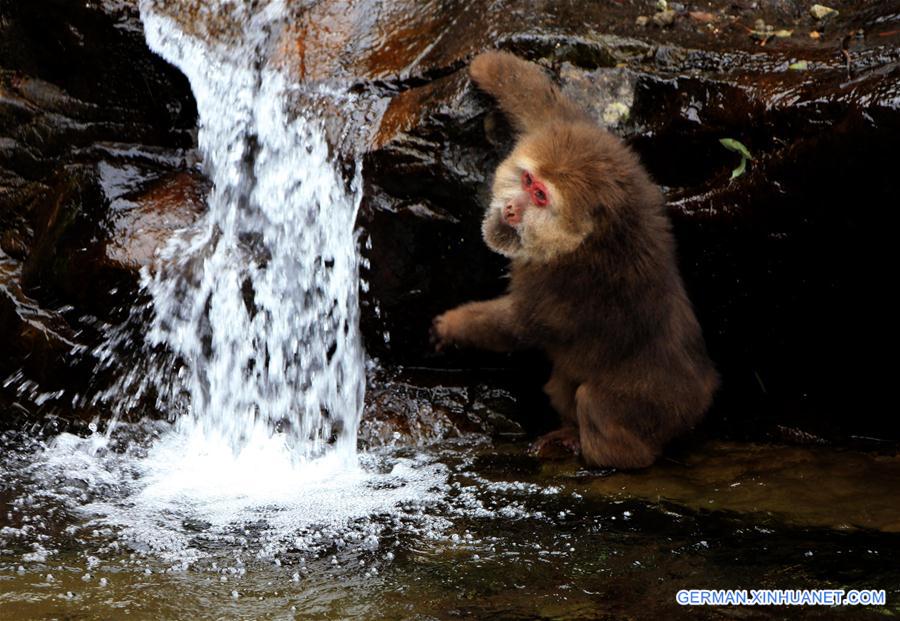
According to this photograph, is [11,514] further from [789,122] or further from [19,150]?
[789,122]

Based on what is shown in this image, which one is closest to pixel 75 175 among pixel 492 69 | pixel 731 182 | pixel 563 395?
pixel 492 69

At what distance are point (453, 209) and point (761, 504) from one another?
233 centimetres

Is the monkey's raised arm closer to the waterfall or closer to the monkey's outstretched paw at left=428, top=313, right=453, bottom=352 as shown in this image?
the waterfall

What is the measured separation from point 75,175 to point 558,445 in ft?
11.6

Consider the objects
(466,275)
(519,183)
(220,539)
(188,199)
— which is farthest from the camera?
(188,199)

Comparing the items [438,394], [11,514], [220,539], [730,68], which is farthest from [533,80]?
[11,514]

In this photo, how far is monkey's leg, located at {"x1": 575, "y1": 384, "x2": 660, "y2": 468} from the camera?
5.29 meters

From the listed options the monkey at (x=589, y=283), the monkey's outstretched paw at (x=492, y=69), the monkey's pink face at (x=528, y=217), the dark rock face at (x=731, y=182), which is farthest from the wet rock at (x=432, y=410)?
the monkey's outstretched paw at (x=492, y=69)

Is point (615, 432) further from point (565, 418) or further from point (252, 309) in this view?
point (252, 309)

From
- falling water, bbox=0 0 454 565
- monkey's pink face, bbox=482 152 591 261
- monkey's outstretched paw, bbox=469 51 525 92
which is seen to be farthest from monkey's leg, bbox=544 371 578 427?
monkey's outstretched paw, bbox=469 51 525 92

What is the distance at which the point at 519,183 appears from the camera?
5.13 m

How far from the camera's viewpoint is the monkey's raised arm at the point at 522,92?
5371 millimetres

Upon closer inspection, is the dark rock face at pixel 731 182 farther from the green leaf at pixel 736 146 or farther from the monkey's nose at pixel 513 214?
the monkey's nose at pixel 513 214

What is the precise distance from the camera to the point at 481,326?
17.7ft
